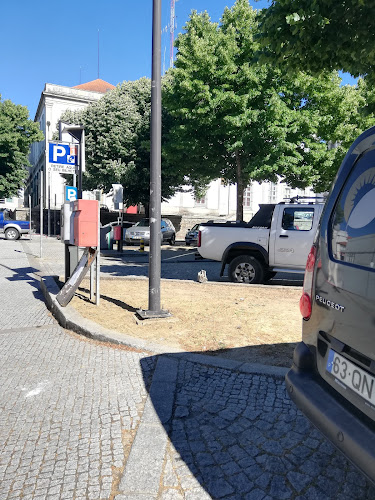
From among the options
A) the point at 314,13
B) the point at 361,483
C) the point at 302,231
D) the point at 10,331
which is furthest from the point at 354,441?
the point at 302,231

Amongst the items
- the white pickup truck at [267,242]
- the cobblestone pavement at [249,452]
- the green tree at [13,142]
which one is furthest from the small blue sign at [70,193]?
the green tree at [13,142]

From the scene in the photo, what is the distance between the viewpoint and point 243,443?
2.67 meters

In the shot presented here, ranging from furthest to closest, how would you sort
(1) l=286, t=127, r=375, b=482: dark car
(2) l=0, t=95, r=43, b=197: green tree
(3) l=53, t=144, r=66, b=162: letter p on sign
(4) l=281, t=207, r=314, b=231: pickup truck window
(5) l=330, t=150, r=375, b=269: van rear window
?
(2) l=0, t=95, r=43, b=197: green tree
(4) l=281, t=207, r=314, b=231: pickup truck window
(3) l=53, t=144, r=66, b=162: letter p on sign
(5) l=330, t=150, r=375, b=269: van rear window
(1) l=286, t=127, r=375, b=482: dark car

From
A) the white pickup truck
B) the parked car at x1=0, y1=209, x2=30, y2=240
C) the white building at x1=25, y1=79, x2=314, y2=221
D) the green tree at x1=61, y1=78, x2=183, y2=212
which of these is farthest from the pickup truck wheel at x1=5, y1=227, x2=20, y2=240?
the white building at x1=25, y1=79, x2=314, y2=221

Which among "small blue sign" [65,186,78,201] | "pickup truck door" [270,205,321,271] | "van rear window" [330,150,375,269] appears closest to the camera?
"van rear window" [330,150,375,269]

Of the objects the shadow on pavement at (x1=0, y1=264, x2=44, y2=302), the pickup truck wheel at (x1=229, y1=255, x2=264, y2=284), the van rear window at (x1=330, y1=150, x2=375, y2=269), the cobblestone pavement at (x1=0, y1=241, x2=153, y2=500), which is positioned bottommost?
the cobblestone pavement at (x1=0, y1=241, x2=153, y2=500)

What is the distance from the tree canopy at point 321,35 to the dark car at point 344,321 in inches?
144

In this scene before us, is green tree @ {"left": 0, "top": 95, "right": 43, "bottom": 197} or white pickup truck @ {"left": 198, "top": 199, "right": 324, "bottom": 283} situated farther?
green tree @ {"left": 0, "top": 95, "right": 43, "bottom": 197}

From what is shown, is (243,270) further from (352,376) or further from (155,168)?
(352,376)

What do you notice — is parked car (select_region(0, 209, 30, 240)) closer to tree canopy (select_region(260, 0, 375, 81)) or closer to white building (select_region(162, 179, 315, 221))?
tree canopy (select_region(260, 0, 375, 81))

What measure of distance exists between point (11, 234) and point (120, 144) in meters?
9.02

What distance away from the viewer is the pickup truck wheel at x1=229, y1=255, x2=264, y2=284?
8.77 meters

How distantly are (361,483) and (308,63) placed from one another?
5434 mm

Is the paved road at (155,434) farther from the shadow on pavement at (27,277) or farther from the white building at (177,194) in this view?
the white building at (177,194)
